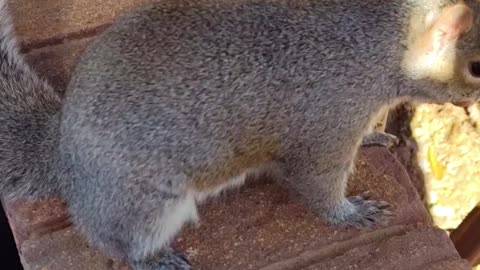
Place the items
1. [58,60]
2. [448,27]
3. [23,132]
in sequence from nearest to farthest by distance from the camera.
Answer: [448,27] < [23,132] < [58,60]

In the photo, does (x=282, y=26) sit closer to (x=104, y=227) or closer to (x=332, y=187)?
(x=332, y=187)

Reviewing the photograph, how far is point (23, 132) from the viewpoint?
4.65 feet

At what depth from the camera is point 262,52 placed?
1.27 m

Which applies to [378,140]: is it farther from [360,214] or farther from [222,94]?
[222,94]

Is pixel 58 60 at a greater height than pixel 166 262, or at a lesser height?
greater

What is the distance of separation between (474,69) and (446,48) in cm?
7

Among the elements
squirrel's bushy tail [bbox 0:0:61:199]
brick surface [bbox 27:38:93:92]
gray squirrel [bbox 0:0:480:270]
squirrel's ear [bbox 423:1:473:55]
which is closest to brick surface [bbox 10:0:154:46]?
brick surface [bbox 27:38:93:92]

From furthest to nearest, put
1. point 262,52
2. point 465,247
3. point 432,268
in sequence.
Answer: point 465,247 < point 432,268 < point 262,52

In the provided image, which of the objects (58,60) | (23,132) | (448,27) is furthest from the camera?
(58,60)

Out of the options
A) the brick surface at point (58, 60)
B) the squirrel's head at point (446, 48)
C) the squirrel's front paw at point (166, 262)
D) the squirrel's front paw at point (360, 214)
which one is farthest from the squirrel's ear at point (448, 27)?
the brick surface at point (58, 60)

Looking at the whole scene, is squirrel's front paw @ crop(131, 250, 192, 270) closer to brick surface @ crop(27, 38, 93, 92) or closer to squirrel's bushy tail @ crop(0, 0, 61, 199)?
squirrel's bushy tail @ crop(0, 0, 61, 199)

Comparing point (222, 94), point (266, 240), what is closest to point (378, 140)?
point (266, 240)

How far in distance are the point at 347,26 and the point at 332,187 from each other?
30 cm

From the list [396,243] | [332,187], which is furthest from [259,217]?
[396,243]
